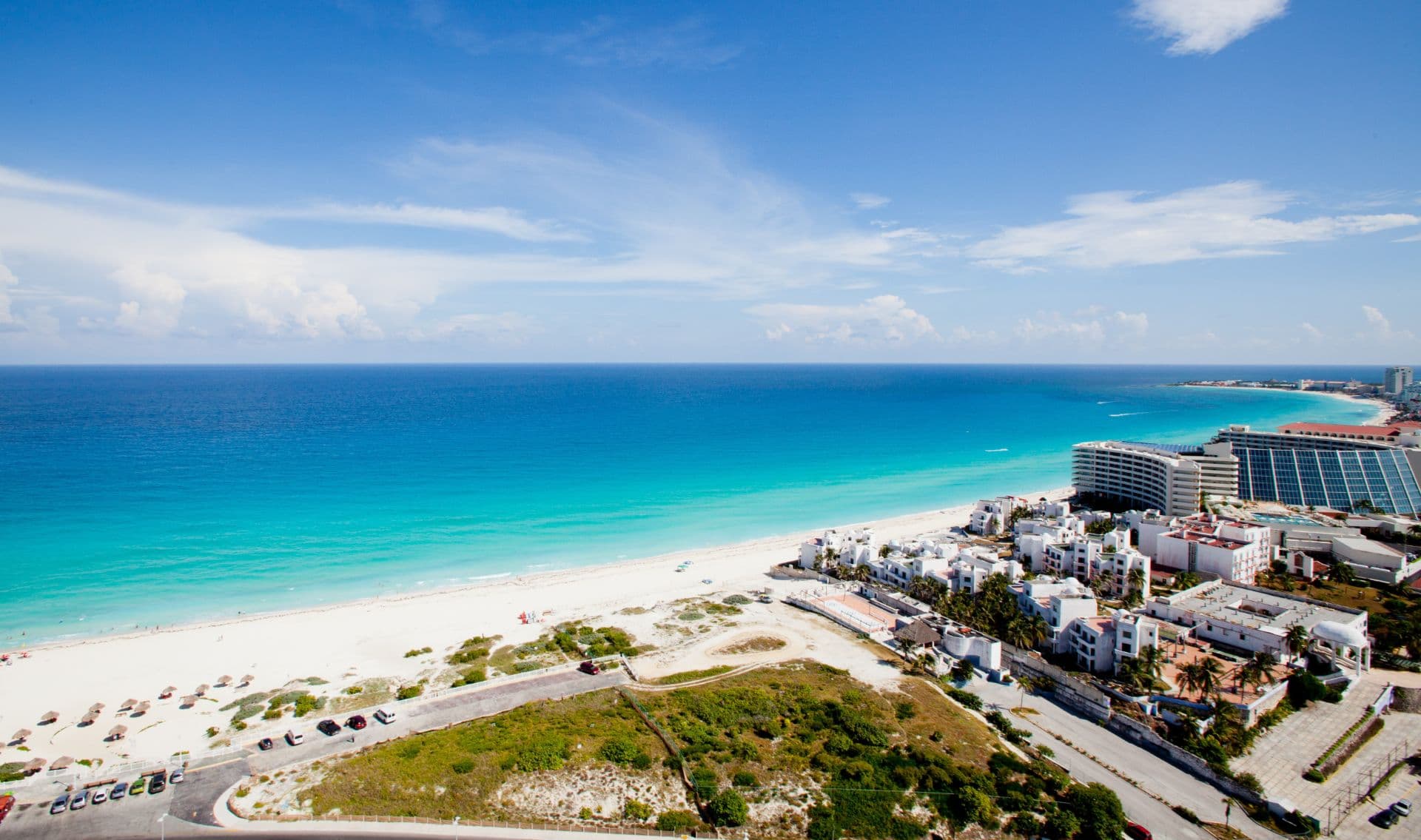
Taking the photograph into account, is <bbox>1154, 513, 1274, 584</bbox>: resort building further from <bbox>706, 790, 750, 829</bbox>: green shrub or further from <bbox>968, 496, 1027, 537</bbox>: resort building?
<bbox>706, 790, 750, 829</bbox>: green shrub

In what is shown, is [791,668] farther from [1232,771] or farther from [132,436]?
[132,436]

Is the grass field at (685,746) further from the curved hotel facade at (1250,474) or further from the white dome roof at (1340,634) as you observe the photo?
the curved hotel facade at (1250,474)

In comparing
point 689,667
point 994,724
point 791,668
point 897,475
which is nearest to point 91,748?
point 689,667

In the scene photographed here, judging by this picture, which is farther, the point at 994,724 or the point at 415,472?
the point at 415,472

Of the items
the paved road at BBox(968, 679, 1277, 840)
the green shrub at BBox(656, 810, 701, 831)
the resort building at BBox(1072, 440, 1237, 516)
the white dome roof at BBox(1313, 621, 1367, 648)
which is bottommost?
the paved road at BBox(968, 679, 1277, 840)

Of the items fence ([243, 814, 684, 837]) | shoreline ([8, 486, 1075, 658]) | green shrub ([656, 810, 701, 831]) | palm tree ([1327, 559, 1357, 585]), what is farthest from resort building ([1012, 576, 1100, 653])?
fence ([243, 814, 684, 837])

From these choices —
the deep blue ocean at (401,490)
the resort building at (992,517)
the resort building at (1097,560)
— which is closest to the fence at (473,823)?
the deep blue ocean at (401,490)

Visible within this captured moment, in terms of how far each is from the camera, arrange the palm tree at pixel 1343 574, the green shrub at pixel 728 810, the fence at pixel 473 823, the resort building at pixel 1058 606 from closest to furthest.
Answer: the fence at pixel 473 823 < the green shrub at pixel 728 810 < the resort building at pixel 1058 606 < the palm tree at pixel 1343 574
